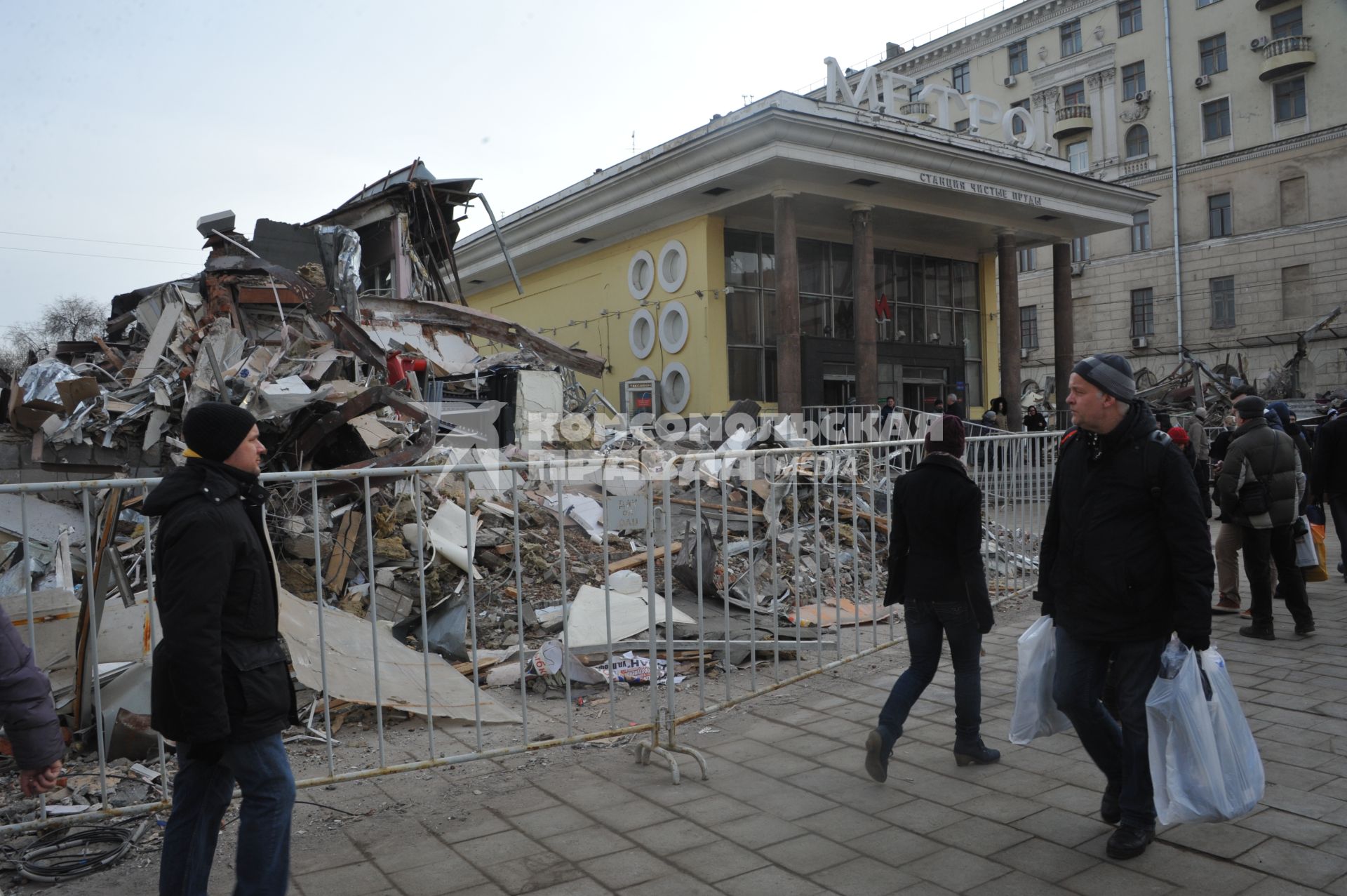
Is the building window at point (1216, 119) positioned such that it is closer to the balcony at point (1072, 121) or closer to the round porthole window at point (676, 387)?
the balcony at point (1072, 121)

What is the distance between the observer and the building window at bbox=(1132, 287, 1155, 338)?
39281 mm

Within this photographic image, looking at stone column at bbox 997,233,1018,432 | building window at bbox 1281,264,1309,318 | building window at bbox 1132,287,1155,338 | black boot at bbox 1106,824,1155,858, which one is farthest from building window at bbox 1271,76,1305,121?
black boot at bbox 1106,824,1155,858

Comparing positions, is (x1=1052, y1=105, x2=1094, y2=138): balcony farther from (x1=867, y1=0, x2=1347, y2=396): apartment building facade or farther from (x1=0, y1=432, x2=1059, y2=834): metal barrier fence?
(x1=0, y1=432, x2=1059, y2=834): metal barrier fence

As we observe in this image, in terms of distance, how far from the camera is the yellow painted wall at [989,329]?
2597 cm

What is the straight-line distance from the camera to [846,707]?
5492 millimetres

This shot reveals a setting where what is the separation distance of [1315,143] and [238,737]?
43.6 meters

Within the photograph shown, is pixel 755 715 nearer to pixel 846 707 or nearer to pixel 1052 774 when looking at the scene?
pixel 846 707

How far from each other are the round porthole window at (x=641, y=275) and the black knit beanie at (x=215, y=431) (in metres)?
19.1

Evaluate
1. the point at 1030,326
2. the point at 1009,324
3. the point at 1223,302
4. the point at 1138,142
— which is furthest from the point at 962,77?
the point at 1009,324

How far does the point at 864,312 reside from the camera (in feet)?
65.8

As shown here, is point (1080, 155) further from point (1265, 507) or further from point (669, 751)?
point (669, 751)

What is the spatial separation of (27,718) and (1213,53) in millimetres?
Result: 46122

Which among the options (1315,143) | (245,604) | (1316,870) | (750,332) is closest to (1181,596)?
(1316,870)

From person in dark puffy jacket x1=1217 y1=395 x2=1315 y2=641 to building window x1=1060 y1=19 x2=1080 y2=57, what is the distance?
137 feet
